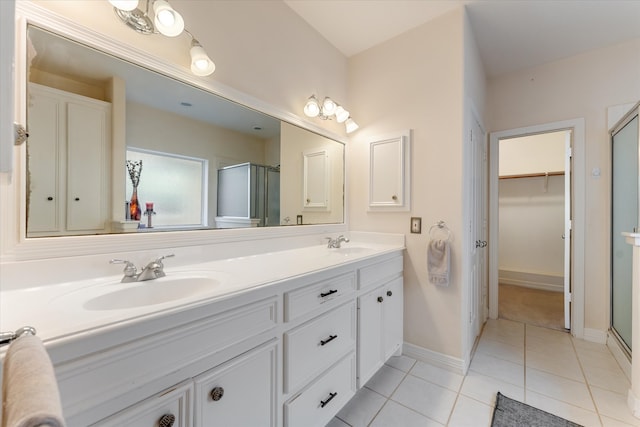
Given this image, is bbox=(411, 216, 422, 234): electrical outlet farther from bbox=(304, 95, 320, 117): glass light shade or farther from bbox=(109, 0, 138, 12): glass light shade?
bbox=(109, 0, 138, 12): glass light shade

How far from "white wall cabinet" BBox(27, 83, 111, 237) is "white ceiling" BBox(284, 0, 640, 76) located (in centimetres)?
156

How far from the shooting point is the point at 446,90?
1.92m

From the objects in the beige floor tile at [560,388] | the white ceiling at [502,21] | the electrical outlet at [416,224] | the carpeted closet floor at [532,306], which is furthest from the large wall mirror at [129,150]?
the carpeted closet floor at [532,306]

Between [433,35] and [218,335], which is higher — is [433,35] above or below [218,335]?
above

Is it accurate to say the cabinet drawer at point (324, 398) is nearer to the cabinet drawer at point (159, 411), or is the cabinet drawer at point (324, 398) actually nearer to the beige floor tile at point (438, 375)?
the cabinet drawer at point (159, 411)

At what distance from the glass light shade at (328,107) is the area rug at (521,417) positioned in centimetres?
224

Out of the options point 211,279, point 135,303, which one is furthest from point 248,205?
point 135,303

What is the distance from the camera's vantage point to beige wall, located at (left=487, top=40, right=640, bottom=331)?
2271 millimetres

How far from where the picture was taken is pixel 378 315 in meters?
1.72

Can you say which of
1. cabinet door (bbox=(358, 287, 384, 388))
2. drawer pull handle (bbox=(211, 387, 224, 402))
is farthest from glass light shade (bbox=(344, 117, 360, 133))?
drawer pull handle (bbox=(211, 387, 224, 402))

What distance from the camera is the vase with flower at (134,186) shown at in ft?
3.81

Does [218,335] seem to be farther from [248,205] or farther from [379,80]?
[379,80]

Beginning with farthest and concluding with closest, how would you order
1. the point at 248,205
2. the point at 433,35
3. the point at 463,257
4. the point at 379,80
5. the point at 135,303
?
the point at 379,80, the point at 433,35, the point at 463,257, the point at 248,205, the point at 135,303

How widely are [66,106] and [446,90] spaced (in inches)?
85.2
